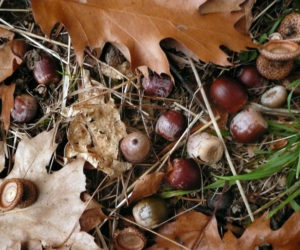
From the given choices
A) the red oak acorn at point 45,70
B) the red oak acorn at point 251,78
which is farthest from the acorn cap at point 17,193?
the red oak acorn at point 251,78

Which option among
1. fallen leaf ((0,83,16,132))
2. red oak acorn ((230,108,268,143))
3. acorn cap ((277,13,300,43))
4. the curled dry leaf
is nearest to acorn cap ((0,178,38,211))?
the curled dry leaf

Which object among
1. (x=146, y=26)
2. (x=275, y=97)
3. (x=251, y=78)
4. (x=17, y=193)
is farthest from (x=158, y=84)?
(x=17, y=193)

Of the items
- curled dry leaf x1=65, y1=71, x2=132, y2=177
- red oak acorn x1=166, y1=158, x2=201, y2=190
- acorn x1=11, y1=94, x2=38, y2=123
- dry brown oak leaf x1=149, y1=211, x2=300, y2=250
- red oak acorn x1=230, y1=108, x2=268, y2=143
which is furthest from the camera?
acorn x1=11, y1=94, x2=38, y2=123

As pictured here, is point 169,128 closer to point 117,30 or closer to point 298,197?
point 117,30

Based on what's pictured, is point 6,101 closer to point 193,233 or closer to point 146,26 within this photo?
point 146,26

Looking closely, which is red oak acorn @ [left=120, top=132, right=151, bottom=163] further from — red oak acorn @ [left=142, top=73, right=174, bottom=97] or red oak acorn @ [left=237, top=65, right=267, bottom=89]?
red oak acorn @ [left=237, top=65, right=267, bottom=89]
